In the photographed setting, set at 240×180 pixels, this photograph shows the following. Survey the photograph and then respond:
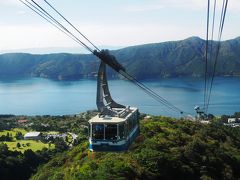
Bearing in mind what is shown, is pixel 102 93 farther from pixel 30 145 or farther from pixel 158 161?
→ pixel 30 145

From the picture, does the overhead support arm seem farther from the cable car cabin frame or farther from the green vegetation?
the green vegetation

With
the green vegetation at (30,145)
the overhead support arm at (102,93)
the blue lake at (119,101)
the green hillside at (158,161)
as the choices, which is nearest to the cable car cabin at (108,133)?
the overhead support arm at (102,93)

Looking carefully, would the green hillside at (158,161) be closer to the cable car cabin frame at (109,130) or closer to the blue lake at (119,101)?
the cable car cabin frame at (109,130)

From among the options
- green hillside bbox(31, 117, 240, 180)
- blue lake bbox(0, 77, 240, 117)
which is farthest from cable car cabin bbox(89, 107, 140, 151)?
blue lake bbox(0, 77, 240, 117)

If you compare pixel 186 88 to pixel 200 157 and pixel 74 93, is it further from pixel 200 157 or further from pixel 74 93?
pixel 200 157

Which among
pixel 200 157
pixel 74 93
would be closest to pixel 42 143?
pixel 200 157

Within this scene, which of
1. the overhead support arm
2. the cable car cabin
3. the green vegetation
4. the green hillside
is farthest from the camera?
the green vegetation

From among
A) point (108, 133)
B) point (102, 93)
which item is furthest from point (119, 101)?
point (108, 133)

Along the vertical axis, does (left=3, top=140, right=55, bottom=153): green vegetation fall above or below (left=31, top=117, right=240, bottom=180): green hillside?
below
